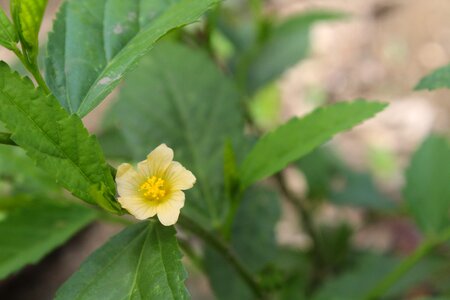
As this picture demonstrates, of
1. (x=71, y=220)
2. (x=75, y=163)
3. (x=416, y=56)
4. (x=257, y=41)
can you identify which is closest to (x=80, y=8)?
(x=75, y=163)

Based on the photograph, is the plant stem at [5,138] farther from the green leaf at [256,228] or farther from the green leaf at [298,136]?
the green leaf at [256,228]

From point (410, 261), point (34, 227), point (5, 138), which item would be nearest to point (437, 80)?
point (410, 261)

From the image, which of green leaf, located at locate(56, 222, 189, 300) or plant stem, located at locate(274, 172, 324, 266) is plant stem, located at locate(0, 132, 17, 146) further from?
plant stem, located at locate(274, 172, 324, 266)

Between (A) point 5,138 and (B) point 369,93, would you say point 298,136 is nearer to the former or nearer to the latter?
(A) point 5,138

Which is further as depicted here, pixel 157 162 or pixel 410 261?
pixel 410 261

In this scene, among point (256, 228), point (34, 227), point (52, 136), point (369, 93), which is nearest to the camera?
point (52, 136)

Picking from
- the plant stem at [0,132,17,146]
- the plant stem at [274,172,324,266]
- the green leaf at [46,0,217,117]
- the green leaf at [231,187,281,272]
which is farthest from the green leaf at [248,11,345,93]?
the plant stem at [0,132,17,146]
